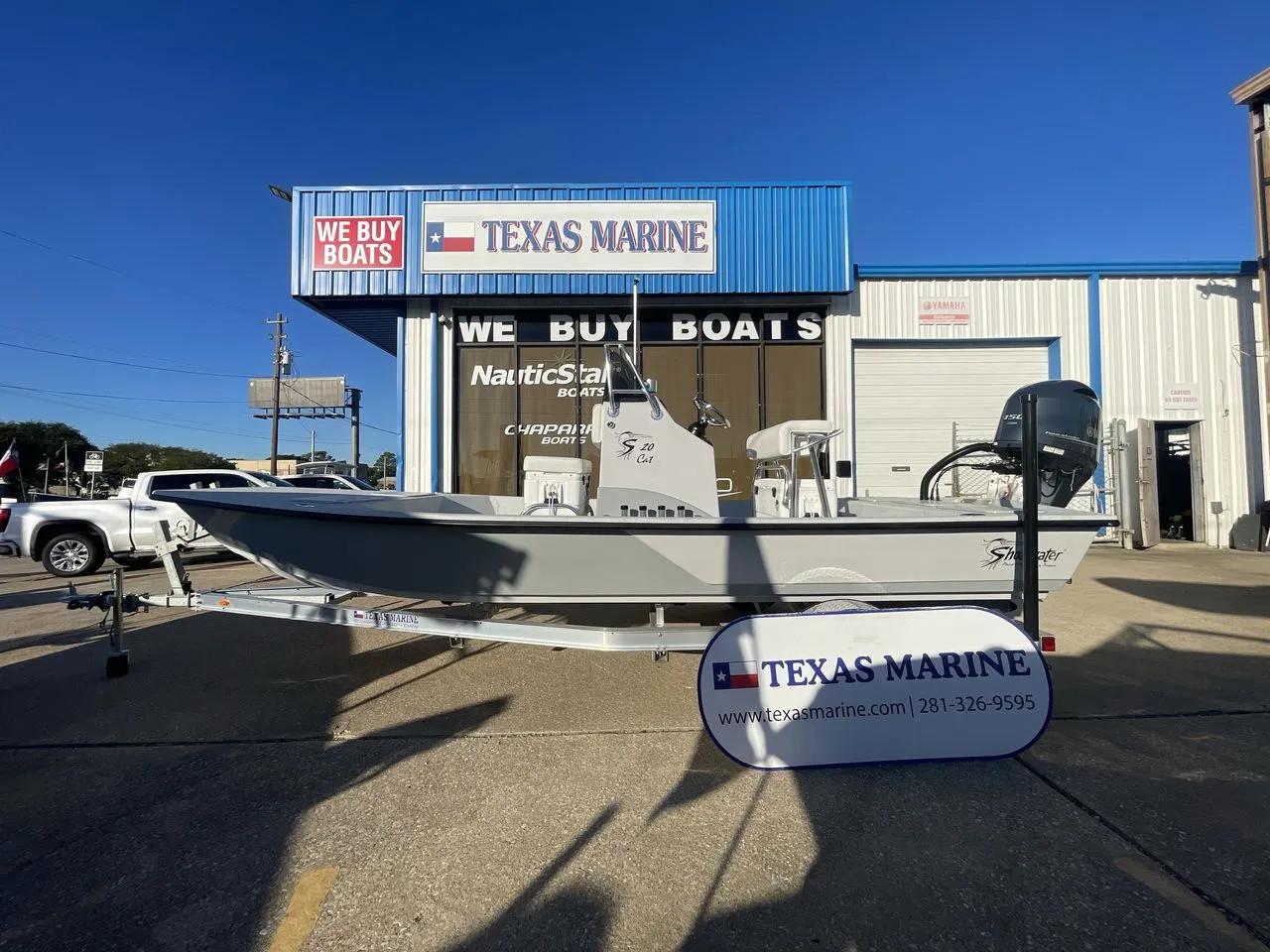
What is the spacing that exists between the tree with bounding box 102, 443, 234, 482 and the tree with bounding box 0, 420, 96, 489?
241 centimetres

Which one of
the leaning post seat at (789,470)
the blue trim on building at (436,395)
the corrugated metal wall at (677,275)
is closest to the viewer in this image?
the leaning post seat at (789,470)

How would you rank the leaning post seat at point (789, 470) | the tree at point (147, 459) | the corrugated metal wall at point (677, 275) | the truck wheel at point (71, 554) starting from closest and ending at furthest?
1. the leaning post seat at point (789, 470)
2. the truck wheel at point (71, 554)
3. the corrugated metal wall at point (677, 275)
4. the tree at point (147, 459)

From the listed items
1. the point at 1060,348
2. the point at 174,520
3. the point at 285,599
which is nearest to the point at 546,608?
the point at 285,599

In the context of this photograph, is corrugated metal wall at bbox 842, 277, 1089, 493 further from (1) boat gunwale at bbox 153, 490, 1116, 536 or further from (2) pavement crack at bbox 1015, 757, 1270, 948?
(2) pavement crack at bbox 1015, 757, 1270, 948

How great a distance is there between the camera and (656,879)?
6.24ft

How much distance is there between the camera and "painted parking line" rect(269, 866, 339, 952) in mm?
1671

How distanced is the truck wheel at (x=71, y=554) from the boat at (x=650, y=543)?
5.96 meters

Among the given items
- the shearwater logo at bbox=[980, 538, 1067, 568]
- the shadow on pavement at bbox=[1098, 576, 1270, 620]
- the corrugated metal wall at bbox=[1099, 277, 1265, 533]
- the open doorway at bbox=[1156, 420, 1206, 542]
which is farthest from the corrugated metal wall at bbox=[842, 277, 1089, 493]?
the shearwater logo at bbox=[980, 538, 1067, 568]

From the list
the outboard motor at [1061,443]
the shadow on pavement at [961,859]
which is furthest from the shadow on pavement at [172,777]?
the outboard motor at [1061,443]

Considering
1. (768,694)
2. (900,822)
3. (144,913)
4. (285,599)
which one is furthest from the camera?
(285,599)

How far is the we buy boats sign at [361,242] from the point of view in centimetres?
925

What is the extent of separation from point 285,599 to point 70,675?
5.77ft

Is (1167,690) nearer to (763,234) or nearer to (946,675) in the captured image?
(946,675)

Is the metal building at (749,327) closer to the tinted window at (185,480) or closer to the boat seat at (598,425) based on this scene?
the tinted window at (185,480)
